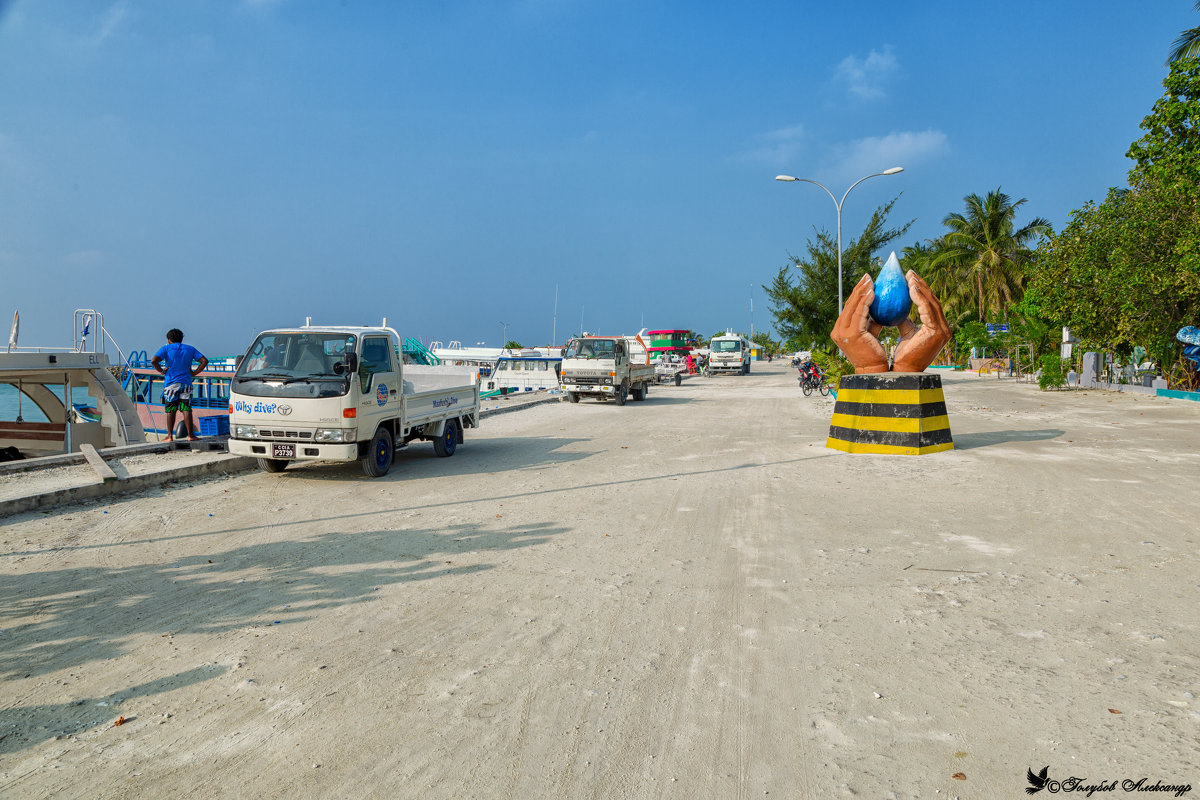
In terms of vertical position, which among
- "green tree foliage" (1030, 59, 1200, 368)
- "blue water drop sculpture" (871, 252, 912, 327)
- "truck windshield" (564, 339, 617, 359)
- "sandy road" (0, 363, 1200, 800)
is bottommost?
"sandy road" (0, 363, 1200, 800)

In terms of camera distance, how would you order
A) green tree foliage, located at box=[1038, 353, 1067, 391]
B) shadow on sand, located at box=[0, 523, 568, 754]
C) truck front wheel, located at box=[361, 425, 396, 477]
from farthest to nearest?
green tree foliage, located at box=[1038, 353, 1067, 391] → truck front wheel, located at box=[361, 425, 396, 477] → shadow on sand, located at box=[0, 523, 568, 754]

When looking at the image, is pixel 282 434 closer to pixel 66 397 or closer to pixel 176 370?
pixel 176 370

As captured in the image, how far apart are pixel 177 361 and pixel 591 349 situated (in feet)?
44.9

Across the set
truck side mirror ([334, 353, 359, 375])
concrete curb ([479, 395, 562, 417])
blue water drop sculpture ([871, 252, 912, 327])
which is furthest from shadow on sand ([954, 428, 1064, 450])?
concrete curb ([479, 395, 562, 417])

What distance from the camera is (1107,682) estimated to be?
3797 mm

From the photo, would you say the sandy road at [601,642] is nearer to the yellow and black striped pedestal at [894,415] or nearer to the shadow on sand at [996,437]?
the yellow and black striped pedestal at [894,415]

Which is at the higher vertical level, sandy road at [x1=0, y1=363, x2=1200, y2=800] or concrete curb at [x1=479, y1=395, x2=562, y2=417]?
concrete curb at [x1=479, y1=395, x2=562, y2=417]

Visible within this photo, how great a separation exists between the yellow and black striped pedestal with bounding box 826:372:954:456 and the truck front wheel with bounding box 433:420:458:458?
6.41 m

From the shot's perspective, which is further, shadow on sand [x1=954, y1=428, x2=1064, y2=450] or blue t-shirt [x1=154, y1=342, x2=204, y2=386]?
shadow on sand [x1=954, y1=428, x2=1064, y2=450]

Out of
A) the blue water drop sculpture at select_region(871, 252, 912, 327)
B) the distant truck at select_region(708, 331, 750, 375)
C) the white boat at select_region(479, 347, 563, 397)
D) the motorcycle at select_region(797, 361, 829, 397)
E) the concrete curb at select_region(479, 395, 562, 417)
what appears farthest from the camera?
the distant truck at select_region(708, 331, 750, 375)

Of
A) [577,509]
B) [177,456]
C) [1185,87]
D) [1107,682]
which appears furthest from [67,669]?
[1185,87]

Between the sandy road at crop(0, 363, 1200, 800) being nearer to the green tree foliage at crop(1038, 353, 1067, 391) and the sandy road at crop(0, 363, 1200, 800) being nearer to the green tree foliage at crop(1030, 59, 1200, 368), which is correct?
the green tree foliage at crop(1030, 59, 1200, 368)

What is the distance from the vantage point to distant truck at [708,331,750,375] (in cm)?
5202

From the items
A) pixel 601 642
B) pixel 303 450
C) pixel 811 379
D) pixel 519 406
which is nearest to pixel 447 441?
pixel 303 450
